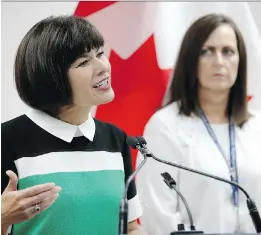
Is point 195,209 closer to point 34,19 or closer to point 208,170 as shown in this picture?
point 208,170

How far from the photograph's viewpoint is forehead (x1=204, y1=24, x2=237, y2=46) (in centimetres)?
158

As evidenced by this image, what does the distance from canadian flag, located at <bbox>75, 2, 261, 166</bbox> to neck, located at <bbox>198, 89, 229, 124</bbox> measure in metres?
0.18

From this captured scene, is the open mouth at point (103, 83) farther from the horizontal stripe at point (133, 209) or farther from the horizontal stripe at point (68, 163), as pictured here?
the horizontal stripe at point (133, 209)

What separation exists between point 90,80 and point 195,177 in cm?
55

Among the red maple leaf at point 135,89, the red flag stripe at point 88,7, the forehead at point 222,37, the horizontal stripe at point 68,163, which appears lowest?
the horizontal stripe at point 68,163

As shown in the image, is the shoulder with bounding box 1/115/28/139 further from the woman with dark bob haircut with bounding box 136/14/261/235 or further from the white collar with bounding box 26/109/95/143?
the woman with dark bob haircut with bounding box 136/14/261/235

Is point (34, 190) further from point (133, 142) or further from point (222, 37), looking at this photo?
point (222, 37)

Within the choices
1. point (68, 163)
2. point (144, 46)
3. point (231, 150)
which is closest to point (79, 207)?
point (68, 163)

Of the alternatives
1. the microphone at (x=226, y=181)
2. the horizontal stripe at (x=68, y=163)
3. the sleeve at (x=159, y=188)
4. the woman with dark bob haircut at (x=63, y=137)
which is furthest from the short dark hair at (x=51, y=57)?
the sleeve at (x=159, y=188)

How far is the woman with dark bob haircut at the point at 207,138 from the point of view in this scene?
145cm

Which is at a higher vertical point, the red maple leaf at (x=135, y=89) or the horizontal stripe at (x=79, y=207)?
the red maple leaf at (x=135, y=89)

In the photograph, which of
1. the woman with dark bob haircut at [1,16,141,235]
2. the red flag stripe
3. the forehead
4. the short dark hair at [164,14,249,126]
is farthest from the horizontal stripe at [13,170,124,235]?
the red flag stripe

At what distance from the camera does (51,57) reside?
1.00m

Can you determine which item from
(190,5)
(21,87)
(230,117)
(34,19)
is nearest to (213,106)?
(230,117)
